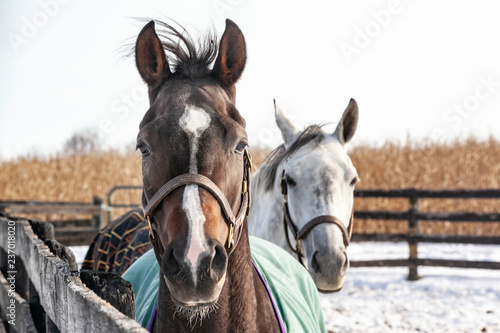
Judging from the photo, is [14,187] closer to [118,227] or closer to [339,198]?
[118,227]

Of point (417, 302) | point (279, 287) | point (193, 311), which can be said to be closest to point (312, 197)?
point (279, 287)

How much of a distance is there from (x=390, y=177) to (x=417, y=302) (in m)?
8.08

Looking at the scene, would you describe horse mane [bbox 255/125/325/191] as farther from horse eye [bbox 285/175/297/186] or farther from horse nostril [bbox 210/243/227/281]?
horse nostril [bbox 210/243/227/281]

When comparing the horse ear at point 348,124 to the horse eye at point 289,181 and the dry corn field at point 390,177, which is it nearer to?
the horse eye at point 289,181

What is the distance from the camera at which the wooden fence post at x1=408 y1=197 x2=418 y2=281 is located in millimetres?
8531

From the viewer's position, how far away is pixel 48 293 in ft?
5.39

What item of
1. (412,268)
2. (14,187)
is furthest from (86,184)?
(412,268)

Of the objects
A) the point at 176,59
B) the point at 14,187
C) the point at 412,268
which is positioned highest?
the point at 176,59

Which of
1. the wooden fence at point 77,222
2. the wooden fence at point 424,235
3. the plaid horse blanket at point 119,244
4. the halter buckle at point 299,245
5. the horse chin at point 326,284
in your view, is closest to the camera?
the horse chin at point 326,284

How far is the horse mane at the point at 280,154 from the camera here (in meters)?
3.53

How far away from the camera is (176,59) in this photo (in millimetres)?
1922

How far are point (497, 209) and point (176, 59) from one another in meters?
13.4

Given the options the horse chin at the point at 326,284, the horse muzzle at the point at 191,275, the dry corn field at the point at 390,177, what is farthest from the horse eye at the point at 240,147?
the dry corn field at the point at 390,177

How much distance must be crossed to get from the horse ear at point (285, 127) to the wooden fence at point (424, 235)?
572 cm
